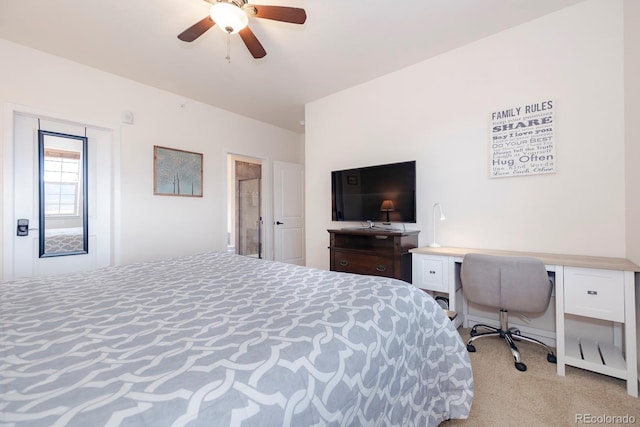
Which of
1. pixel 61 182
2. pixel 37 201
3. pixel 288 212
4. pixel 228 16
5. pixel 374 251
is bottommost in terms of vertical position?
pixel 374 251

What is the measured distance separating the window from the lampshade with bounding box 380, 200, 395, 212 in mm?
3182

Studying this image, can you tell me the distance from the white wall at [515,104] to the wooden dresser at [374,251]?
0.39m

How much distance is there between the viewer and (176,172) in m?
3.55

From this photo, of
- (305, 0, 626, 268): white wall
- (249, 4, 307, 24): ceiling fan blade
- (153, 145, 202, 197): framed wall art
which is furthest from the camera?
(153, 145, 202, 197): framed wall art

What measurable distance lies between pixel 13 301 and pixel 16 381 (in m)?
0.86

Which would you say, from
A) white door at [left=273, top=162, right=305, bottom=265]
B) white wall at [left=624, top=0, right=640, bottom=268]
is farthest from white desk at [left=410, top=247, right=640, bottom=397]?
white door at [left=273, top=162, right=305, bottom=265]

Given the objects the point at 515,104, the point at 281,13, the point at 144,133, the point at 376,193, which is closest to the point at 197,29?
the point at 281,13

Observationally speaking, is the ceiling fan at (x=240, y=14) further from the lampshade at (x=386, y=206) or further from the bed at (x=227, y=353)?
the lampshade at (x=386, y=206)

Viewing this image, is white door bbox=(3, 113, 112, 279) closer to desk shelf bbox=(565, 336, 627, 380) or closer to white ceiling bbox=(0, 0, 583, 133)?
white ceiling bbox=(0, 0, 583, 133)

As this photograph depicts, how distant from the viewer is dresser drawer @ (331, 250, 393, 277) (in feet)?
8.68

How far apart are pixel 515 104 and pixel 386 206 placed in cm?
142

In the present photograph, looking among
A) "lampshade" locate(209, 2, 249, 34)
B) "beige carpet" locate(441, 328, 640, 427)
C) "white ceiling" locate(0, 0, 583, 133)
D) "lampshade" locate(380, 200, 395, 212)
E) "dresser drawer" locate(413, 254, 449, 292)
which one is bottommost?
"beige carpet" locate(441, 328, 640, 427)

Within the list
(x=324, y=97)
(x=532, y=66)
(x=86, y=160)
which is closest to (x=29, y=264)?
(x=86, y=160)

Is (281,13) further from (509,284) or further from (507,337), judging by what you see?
(507,337)
